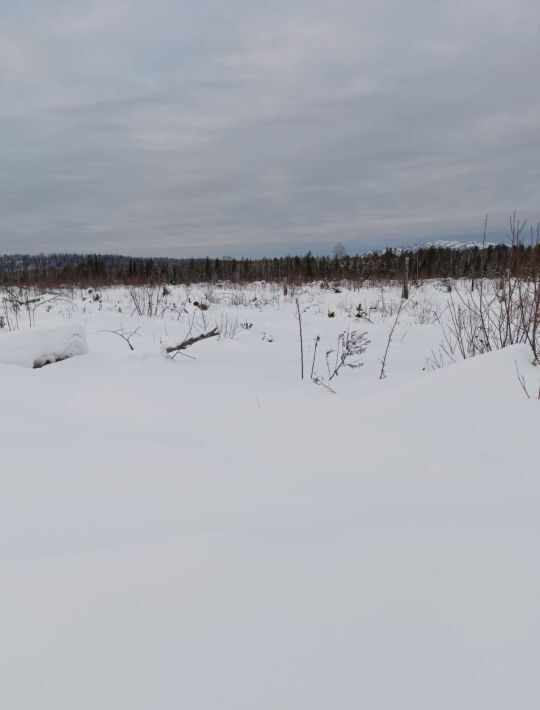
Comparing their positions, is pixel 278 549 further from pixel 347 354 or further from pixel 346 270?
pixel 346 270

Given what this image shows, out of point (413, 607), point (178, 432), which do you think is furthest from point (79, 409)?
point (413, 607)

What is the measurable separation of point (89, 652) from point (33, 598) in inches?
8.8

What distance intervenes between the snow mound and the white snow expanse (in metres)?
1.00

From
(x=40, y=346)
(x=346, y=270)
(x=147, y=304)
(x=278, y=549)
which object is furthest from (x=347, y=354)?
(x=346, y=270)

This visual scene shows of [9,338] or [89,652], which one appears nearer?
[89,652]

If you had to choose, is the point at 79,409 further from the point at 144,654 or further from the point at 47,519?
the point at 144,654

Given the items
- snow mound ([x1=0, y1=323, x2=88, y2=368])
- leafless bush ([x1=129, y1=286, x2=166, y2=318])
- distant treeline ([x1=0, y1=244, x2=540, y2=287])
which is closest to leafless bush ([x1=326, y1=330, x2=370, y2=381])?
distant treeline ([x1=0, y1=244, x2=540, y2=287])

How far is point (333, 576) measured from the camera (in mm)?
999

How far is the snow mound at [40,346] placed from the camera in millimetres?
3453

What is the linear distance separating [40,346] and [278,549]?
3.07 m

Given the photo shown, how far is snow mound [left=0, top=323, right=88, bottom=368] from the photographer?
3.45 m

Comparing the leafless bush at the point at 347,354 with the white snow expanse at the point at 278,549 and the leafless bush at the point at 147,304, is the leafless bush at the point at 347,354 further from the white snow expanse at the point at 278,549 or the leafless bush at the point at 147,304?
the leafless bush at the point at 147,304

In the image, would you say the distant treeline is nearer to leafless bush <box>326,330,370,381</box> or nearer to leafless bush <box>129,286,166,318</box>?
leafless bush <box>326,330,370,381</box>

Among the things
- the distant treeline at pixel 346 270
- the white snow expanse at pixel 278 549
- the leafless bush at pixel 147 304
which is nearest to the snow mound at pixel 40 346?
the white snow expanse at pixel 278 549
